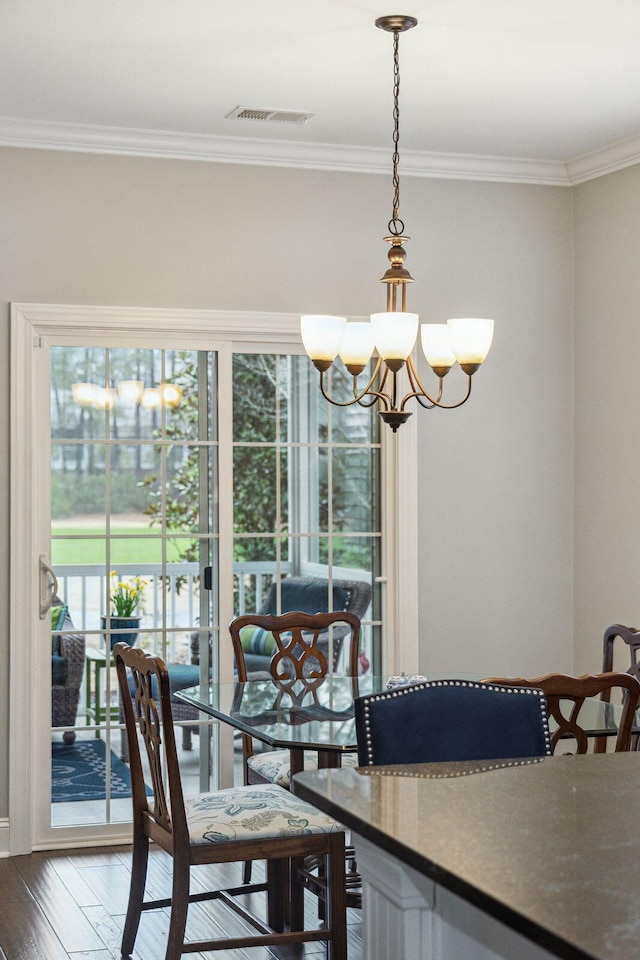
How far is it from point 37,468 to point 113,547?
468mm

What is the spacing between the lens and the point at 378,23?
3.60 m

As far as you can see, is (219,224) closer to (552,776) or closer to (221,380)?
(221,380)

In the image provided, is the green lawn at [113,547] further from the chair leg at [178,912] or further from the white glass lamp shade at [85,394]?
the chair leg at [178,912]

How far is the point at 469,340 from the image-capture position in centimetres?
351

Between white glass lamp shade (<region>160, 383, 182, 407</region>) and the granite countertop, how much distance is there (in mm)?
3229

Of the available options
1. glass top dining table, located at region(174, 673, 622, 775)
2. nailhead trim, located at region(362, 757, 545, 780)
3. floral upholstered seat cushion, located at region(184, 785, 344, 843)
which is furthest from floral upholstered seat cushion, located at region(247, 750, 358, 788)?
nailhead trim, located at region(362, 757, 545, 780)

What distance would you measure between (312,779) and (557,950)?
2.35 ft

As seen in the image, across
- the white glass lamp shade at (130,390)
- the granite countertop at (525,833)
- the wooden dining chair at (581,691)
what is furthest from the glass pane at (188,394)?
the granite countertop at (525,833)

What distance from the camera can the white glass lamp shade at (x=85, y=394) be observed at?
4.78 m

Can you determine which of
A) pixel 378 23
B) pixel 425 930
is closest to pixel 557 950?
pixel 425 930

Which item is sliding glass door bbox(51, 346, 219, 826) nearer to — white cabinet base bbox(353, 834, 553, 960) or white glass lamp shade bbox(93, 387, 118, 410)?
white glass lamp shade bbox(93, 387, 118, 410)

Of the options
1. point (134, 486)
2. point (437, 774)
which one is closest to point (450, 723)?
point (437, 774)

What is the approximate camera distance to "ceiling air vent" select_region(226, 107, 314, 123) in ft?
14.7

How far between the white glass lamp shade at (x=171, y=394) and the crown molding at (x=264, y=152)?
3.24 ft
